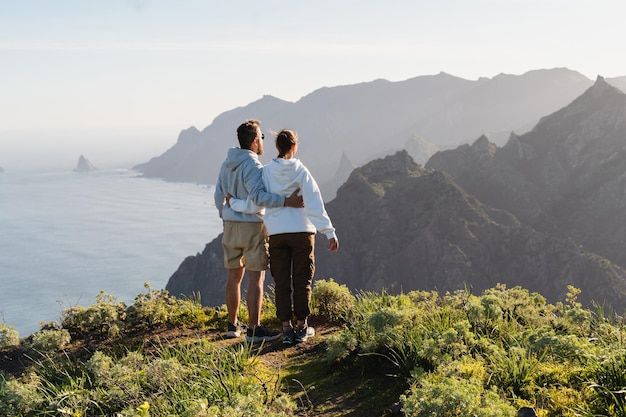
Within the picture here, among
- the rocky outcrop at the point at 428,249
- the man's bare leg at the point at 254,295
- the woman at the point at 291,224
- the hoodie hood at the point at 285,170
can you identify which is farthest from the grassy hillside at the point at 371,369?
the rocky outcrop at the point at 428,249

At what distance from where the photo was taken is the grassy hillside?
3.55 metres

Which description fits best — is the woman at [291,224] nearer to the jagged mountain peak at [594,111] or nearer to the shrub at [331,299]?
the shrub at [331,299]

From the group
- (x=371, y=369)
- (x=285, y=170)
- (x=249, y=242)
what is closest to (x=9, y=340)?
(x=249, y=242)

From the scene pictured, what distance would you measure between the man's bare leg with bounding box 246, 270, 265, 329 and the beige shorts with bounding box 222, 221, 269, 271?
116mm

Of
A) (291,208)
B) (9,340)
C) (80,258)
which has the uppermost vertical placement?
(291,208)

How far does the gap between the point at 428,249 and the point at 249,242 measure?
4041 inches

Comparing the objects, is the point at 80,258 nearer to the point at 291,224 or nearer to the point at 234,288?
the point at 234,288

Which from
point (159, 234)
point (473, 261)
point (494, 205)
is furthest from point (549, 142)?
point (159, 234)

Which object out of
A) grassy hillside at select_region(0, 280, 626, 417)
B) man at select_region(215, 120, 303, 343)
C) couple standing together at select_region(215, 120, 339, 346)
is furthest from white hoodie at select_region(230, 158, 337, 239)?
grassy hillside at select_region(0, 280, 626, 417)

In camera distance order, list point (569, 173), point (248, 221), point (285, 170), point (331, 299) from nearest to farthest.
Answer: point (285, 170) < point (248, 221) < point (331, 299) < point (569, 173)

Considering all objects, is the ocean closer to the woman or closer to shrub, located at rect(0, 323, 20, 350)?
shrub, located at rect(0, 323, 20, 350)

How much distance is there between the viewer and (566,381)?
3852 millimetres

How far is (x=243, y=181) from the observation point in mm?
5766

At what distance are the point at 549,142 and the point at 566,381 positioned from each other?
475 feet
